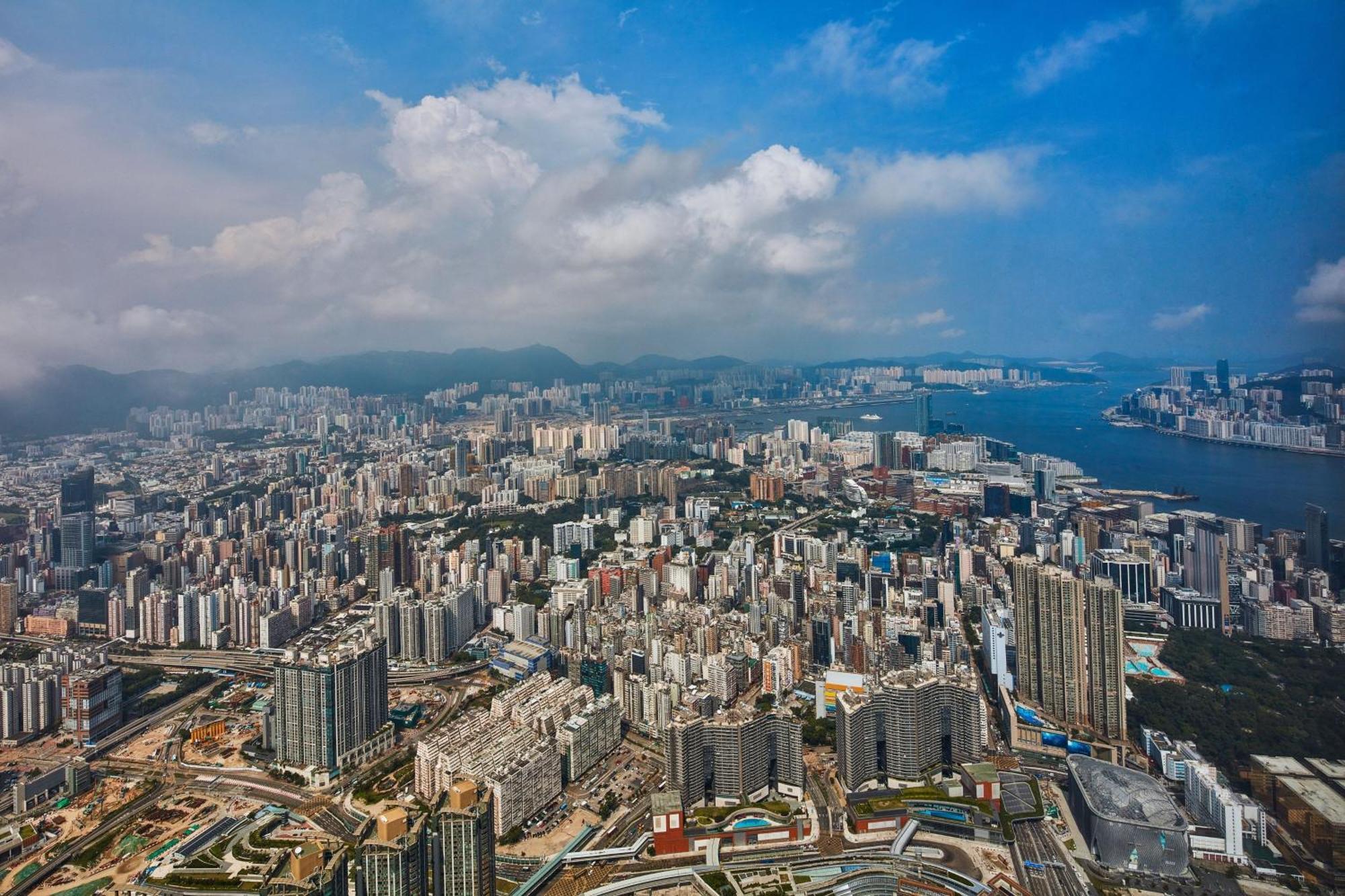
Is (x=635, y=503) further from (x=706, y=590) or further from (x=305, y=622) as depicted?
(x=305, y=622)

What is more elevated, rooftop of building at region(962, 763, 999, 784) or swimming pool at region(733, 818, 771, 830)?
rooftop of building at region(962, 763, 999, 784)

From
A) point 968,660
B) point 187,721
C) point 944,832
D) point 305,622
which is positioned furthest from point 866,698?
point 305,622

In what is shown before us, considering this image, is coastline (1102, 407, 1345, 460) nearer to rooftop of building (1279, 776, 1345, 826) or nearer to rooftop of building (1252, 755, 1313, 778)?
rooftop of building (1252, 755, 1313, 778)

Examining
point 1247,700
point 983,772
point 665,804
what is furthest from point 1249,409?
point 665,804

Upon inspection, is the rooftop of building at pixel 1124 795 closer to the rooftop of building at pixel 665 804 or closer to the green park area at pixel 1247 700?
the green park area at pixel 1247 700

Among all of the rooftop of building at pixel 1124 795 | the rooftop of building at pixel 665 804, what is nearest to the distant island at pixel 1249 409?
the rooftop of building at pixel 1124 795

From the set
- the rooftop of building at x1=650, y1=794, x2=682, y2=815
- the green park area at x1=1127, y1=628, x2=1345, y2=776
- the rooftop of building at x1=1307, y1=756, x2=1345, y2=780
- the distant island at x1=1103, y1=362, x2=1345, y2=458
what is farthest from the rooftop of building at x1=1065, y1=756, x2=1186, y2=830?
the distant island at x1=1103, y1=362, x2=1345, y2=458
